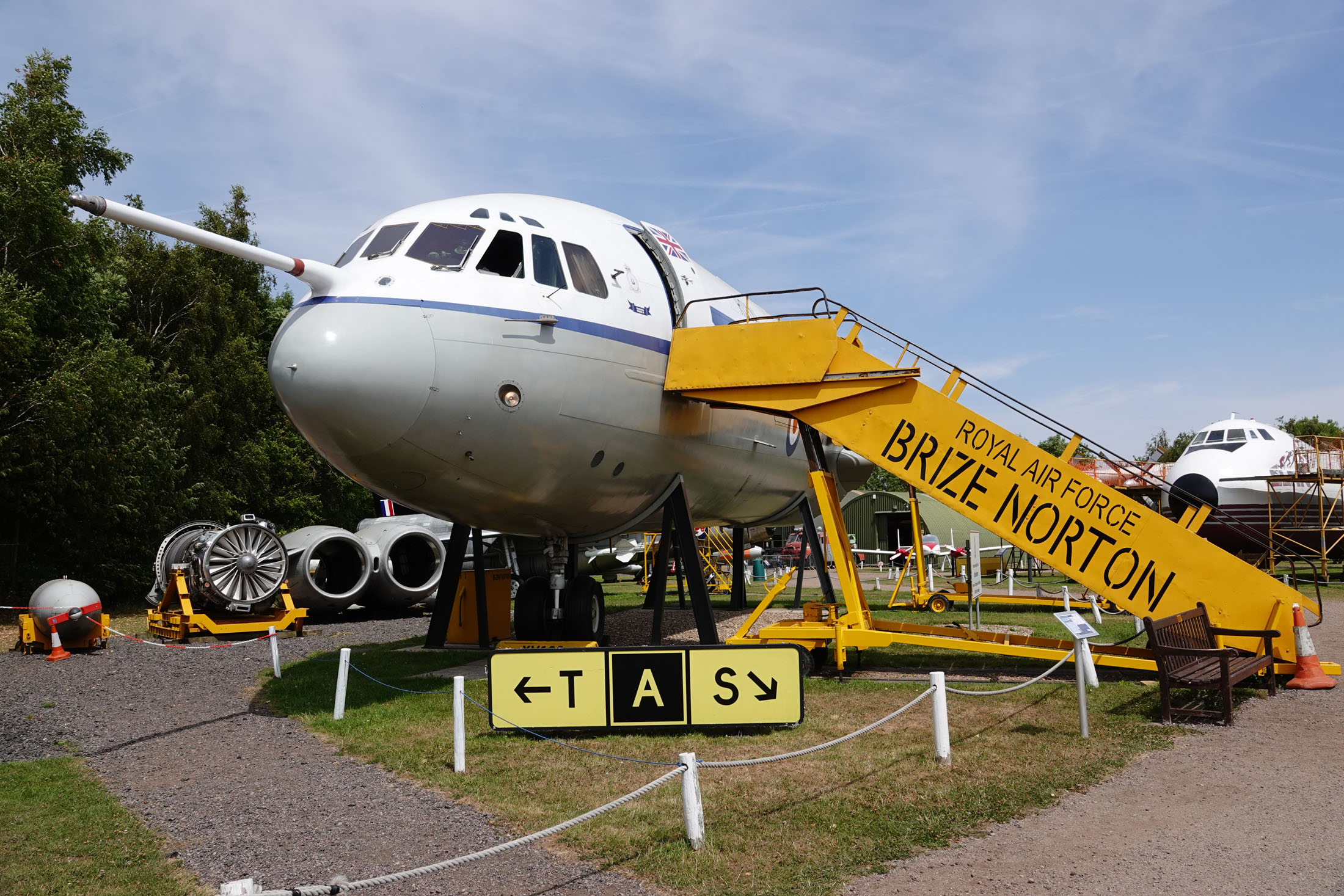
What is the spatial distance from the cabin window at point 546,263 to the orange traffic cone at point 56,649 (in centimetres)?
1150

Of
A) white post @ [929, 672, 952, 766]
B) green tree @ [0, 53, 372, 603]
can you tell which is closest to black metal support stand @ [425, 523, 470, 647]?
white post @ [929, 672, 952, 766]

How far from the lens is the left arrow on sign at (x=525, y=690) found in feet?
Answer: 27.9

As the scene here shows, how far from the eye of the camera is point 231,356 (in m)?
34.4

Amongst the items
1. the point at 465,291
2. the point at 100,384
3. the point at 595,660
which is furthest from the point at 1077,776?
the point at 100,384

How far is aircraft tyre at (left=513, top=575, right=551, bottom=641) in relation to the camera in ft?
43.7

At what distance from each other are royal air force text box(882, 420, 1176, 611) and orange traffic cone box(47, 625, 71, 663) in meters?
13.9

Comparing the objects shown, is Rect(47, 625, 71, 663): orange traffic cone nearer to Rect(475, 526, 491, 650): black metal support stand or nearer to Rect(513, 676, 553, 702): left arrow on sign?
Rect(475, 526, 491, 650): black metal support stand

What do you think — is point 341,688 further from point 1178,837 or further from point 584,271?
point 1178,837

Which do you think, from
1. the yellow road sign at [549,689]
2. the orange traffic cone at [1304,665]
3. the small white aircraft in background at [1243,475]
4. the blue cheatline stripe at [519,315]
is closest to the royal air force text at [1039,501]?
the orange traffic cone at [1304,665]

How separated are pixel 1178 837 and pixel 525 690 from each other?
5200 millimetres

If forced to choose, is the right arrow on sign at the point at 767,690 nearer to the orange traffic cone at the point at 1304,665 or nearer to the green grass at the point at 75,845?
the green grass at the point at 75,845

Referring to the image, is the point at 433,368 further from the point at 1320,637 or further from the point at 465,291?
the point at 1320,637

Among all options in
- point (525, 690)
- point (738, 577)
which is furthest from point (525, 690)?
point (738, 577)

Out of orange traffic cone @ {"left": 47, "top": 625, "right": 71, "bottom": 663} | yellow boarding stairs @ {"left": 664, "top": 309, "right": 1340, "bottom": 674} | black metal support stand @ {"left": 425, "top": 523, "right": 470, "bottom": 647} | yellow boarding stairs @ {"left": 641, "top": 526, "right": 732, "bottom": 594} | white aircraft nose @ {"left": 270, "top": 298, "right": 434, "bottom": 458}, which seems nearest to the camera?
white aircraft nose @ {"left": 270, "top": 298, "right": 434, "bottom": 458}
